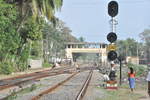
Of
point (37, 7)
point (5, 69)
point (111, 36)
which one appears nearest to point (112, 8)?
point (111, 36)

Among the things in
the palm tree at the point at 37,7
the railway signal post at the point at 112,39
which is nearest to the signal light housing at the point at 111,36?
the railway signal post at the point at 112,39

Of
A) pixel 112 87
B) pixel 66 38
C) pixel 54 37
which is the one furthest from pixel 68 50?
pixel 112 87

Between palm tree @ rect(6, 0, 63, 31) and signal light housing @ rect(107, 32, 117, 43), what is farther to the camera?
palm tree @ rect(6, 0, 63, 31)

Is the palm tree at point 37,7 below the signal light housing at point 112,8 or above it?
above

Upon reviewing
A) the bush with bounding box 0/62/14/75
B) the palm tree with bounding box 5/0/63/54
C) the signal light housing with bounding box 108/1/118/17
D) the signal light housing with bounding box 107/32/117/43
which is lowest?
the bush with bounding box 0/62/14/75

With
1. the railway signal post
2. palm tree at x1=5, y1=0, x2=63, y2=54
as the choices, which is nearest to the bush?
palm tree at x1=5, y1=0, x2=63, y2=54

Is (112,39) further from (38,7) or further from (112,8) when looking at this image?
(38,7)

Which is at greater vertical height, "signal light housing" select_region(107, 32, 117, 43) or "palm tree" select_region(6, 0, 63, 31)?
"palm tree" select_region(6, 0, 63, 31)

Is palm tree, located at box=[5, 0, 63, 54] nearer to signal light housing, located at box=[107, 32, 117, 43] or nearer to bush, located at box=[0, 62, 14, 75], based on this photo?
bush, located at box=[0, 62, 14, 75]

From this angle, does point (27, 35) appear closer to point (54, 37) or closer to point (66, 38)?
point (54, 37)

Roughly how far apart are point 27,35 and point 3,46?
430 inches

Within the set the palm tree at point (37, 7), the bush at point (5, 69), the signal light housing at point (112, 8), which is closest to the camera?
the signal light housing at point (112, 8)

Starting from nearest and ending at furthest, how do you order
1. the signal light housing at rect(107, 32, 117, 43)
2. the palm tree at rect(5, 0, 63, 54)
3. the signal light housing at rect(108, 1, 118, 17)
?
the signal light housing at rect(108, 1, 118, 17) → the signal light housing at rect(107, 32, 117, 43) → the palm tree at rect(5, 0, 63, 54)

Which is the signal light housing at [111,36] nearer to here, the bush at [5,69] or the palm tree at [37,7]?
the palm tree at [37,7]
